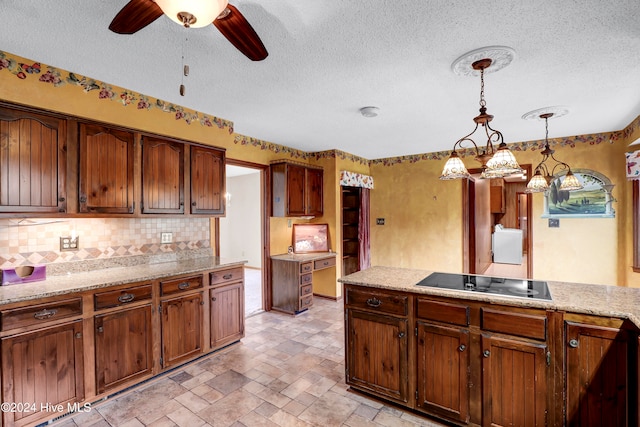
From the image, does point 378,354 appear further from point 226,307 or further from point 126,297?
point 126,297

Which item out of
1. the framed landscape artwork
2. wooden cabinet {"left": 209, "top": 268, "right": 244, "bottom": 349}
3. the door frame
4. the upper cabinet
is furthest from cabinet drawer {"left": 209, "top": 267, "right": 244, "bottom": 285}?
the framed landscape artwork

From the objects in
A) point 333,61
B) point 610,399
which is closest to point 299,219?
point 333,61

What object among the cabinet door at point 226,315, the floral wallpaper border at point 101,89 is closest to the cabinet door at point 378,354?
the cabinet door at point 226,315

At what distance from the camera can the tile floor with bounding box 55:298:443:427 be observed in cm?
211

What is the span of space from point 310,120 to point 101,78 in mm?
1936

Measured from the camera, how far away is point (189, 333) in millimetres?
2822

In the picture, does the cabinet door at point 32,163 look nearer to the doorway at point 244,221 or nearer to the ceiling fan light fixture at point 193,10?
the ceiling fan light fixture at point 193,10

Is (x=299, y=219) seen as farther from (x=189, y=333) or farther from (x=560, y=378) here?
(x=560, y=378)

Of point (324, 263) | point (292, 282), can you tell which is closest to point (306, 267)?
point (292, 282)

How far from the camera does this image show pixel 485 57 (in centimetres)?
203

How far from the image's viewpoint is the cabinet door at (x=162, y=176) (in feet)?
8.89

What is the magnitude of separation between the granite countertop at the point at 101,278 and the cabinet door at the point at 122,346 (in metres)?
0.25

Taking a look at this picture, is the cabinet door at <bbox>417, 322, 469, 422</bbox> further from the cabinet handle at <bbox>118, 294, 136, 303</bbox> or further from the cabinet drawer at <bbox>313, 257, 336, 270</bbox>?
the cabinet drawer at <bbox>313, 257, 336, 270</bbox>

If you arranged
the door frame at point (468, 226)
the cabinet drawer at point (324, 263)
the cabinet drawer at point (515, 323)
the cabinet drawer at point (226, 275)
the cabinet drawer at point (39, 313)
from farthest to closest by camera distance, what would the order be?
1. the door frame at point (468, 226)
2. the cabinet drawer at point (324, 263)
3. the cabinet drawer at point (226, 275)
4. the cabinet drawer at point (39, 313)
5. the cabinet drawer at point (515, 323)
